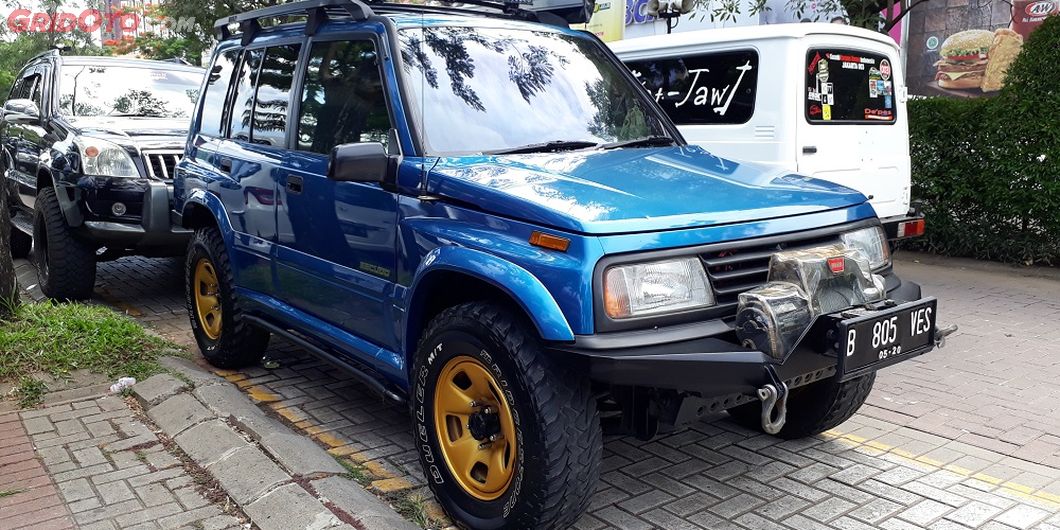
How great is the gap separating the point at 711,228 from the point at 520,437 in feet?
3.21

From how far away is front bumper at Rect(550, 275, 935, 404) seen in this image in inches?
112

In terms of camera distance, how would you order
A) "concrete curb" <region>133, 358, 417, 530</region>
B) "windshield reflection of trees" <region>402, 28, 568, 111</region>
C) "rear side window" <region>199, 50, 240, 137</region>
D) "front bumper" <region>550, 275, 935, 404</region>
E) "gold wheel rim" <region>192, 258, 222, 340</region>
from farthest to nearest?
"gold wheel rim" <region>192, 258, 222, 340</region>
"rear side window" <region>199, 50, 240, 137</region>
"windshield reflection of trees" <region>402, 28, 568, 111</region>
"concrete curb" <region>133, 358, 417, 530</region>
"front bumper" <region>550, 275, 935, 404</region>

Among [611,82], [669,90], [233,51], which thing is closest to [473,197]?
[611,82]

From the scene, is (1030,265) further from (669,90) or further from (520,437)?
(520,437)

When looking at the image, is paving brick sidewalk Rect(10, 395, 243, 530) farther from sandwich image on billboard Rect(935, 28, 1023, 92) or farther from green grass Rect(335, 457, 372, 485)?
sandwich image on billboard Rect(935, 28, 1023, 92)

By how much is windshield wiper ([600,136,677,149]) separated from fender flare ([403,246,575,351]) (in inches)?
42.0

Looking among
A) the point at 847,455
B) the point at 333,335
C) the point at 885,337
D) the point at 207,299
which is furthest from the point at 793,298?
the point at 207,299

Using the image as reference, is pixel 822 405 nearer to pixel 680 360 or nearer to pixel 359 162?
pixel 680 360

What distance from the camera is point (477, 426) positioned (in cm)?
327

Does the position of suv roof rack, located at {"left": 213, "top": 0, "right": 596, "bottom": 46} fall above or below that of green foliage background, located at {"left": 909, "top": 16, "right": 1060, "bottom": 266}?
above

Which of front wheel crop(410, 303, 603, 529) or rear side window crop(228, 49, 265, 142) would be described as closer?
front wheel crop(410, 303, 603, 529)

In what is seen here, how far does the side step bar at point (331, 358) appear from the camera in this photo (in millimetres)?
3855

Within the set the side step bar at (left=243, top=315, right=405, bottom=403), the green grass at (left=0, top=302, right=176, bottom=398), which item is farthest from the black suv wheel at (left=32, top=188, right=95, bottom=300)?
the side step bar at (left=243, top=315, right=405, bottom=403)

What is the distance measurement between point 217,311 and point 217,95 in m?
1.33
